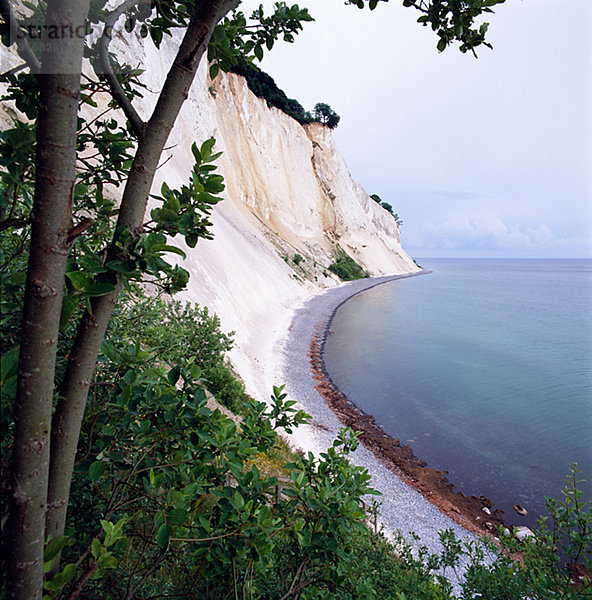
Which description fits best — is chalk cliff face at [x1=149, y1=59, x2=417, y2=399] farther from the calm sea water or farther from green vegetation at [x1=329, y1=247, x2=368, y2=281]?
the calm sea water

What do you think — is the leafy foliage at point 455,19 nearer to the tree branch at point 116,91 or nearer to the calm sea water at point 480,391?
the tree branch at point 116,91

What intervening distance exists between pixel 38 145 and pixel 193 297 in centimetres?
1465

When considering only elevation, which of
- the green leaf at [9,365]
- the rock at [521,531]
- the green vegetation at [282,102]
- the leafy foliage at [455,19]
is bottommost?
the rock at [521,531]

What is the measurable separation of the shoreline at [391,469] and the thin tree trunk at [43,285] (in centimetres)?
789

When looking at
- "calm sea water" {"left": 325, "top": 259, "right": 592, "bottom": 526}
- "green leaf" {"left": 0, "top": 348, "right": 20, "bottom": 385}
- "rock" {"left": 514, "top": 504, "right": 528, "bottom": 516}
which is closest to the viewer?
"green leaf" {"left": 0, "top": 348, "right": 20, "bottom": 385}

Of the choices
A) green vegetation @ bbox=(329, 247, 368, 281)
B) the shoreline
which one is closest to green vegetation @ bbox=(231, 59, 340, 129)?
green vegetation @ bbox=(329, 247, 368, 281)

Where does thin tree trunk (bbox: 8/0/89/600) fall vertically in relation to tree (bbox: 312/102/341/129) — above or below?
below

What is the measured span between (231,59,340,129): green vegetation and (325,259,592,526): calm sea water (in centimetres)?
2777

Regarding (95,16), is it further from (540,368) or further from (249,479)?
(540,368)

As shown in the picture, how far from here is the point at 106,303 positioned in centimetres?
127

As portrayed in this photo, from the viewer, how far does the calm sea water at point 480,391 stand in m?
11.9

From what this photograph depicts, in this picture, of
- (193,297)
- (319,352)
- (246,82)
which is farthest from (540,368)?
(246,82)

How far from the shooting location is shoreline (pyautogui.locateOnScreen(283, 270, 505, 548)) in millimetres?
9117

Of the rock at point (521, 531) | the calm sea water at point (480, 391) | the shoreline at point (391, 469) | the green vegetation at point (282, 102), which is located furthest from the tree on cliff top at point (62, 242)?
the green vegetation at point (282, 102)
